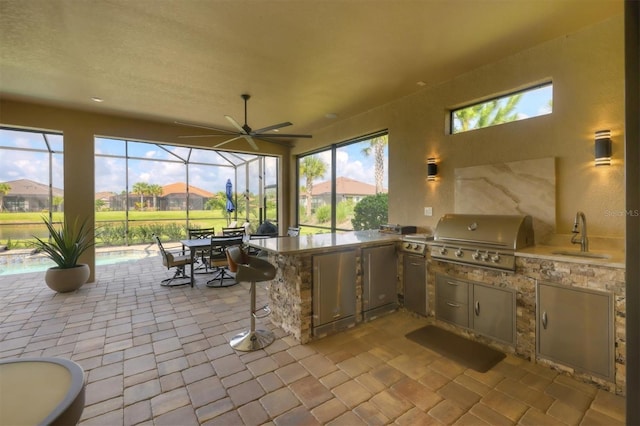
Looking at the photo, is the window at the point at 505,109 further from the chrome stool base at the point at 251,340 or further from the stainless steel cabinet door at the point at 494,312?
the chrome stool base at the point at 251,340

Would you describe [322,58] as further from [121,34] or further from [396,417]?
[396,417]

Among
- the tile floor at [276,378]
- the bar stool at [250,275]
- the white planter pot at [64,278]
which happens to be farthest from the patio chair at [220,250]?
the white planter pot at [64,278]

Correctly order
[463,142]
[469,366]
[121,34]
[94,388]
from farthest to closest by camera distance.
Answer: [463,142]
[121,34]
[469,366]
[94,388]

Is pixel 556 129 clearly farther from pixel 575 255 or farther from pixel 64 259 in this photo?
pixel 64 259

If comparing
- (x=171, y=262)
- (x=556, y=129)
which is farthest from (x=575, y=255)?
(x=171, y=262)

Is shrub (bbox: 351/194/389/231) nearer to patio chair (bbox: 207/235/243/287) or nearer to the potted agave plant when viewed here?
patio chair (bbox: 207/235/243/287)

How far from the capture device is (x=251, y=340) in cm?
→ 279

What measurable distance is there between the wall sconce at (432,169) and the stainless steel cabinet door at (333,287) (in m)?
1.64

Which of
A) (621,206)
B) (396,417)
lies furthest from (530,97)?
(396,417)

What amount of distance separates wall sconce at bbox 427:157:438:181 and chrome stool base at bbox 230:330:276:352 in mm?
2866

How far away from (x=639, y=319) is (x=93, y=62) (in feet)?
15.8

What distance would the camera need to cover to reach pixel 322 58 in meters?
3.14

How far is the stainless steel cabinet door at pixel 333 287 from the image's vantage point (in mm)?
2934

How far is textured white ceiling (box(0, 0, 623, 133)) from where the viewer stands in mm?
2346
